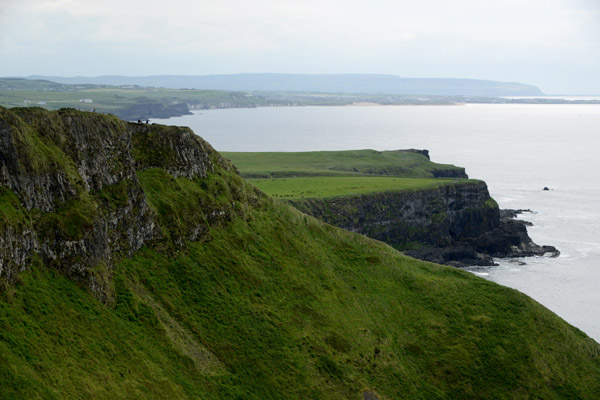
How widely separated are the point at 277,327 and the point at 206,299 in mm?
6991

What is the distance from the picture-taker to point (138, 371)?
152 ft

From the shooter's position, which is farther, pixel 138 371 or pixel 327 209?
pixel 327 209

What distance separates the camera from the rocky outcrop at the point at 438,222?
448 feet

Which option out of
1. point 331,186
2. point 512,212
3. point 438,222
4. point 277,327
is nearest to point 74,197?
point 277,327

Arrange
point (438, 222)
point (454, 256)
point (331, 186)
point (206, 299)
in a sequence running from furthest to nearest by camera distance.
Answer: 1. point (331, 186)
2. point (438, 222)
3. point (454, 256)
4. point (206, 299)

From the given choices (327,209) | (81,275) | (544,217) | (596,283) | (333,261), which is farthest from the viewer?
(544,217)

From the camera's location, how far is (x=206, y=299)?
59.2 metres

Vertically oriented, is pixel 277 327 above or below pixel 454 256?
above

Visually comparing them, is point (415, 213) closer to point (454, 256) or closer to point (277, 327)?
point (454, 256)

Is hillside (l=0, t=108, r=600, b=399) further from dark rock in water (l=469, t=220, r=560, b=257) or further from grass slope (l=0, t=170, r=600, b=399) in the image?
dark rock in water (l=469, t=220, r=560, b=257)

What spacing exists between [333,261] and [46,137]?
116 ft

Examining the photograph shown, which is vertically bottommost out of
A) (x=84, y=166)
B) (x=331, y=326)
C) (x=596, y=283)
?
(x=596, y=283)

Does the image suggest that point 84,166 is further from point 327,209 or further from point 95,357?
point 327,209

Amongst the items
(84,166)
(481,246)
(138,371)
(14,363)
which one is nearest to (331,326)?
(138,371)
